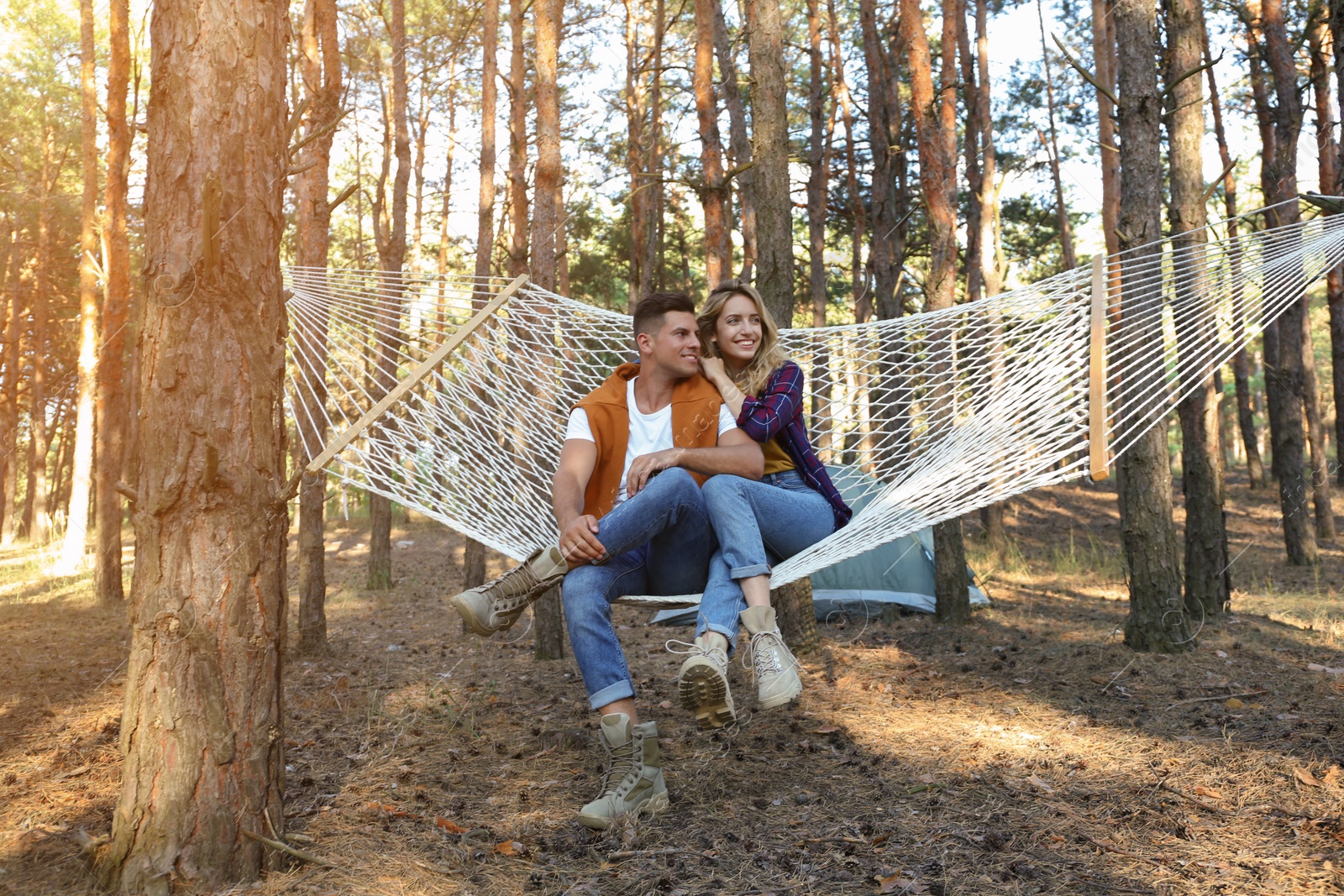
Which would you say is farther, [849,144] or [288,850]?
[849,144]

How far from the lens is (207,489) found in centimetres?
157

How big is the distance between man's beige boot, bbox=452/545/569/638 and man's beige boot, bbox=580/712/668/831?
28 cm

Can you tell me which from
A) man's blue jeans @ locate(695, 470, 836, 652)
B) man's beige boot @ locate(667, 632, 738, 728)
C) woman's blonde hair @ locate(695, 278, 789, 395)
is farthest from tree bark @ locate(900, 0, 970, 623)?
man's beige boot @ locate(667, 632, 738, 728)

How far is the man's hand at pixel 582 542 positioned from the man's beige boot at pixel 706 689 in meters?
0.29

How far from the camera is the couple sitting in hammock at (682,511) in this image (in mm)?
1828

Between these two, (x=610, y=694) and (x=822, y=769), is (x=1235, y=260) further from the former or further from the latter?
(x=610, y=694)

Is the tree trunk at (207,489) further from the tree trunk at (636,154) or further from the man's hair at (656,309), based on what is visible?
the tree trunk at (636,154)

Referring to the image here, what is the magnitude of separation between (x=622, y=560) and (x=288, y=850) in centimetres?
78

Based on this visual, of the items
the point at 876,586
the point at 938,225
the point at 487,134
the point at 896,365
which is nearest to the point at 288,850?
the point at 896,365

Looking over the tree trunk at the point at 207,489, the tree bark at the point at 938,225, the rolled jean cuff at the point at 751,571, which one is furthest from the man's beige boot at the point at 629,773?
the tree bark at the point at 938,225

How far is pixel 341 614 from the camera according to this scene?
4945 mm

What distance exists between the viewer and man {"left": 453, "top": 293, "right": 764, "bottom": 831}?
73.5 inches

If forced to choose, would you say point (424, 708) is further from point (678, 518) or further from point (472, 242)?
point (472, 242)

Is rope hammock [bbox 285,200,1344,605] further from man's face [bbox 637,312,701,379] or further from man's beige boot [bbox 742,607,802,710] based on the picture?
man's face [bbox 637,312,701,379]
